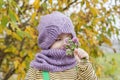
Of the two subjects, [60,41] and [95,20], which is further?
[95,20]

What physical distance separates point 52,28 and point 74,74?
0.86 feet

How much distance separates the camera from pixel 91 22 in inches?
159

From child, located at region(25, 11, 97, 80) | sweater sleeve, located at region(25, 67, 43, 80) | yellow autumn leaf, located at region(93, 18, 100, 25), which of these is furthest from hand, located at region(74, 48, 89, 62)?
yellow autumn leaf, located at region(93, 18, 100, 25)

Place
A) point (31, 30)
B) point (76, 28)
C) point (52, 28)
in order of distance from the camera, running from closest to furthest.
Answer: point (52, 28) → point (31, 30) → point (76, 28)

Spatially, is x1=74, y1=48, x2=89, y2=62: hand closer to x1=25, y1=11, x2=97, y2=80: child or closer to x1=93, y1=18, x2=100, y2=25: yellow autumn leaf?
x1=25, y1=11, x2=97, y2=80: child

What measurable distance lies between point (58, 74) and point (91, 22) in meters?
1.79

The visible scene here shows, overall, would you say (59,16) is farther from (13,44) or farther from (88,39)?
(13,44)

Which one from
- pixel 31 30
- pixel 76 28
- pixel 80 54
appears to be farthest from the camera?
pixel 76 28

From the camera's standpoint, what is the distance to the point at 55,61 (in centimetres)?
229

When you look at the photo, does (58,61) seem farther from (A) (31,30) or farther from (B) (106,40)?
(B) (106,40)

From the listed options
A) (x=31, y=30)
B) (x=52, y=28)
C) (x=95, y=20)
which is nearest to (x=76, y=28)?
(x=95, y=20)

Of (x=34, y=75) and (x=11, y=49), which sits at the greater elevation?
(x=11, y=49)

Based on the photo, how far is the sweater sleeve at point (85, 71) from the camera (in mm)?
2262

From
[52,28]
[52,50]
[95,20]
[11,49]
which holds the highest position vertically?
[95,20]
